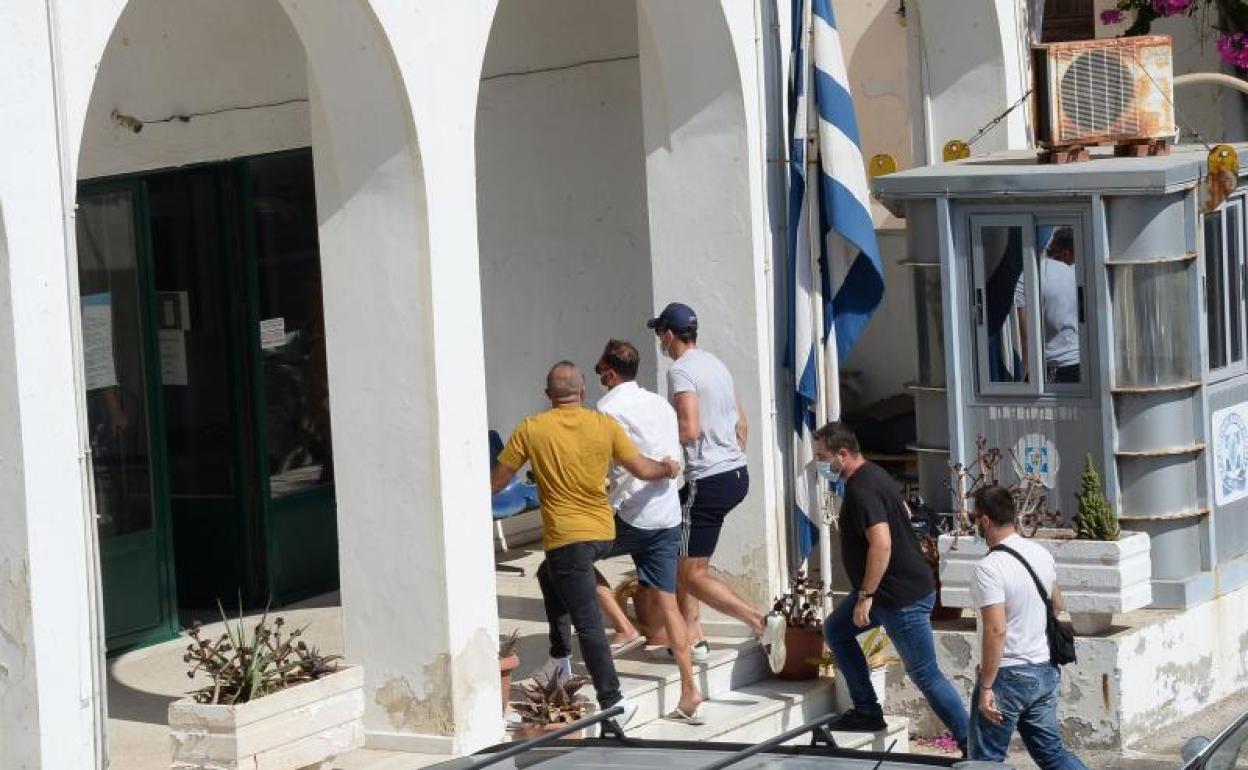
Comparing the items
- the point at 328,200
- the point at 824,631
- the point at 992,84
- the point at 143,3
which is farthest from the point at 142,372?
the point at 992,84

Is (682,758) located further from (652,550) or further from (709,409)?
(709,409)

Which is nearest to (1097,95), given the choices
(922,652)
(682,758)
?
(922,652)

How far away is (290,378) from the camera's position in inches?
470

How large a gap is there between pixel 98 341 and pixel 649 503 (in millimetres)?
3096

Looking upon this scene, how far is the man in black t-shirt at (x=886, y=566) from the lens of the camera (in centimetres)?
897

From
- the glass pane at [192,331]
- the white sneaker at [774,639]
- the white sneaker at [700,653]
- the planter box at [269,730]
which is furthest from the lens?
the glass pane at [192,331]

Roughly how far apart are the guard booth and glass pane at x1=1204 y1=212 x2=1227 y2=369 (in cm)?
1

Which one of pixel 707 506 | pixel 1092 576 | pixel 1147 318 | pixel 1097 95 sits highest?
pixel 1097 95

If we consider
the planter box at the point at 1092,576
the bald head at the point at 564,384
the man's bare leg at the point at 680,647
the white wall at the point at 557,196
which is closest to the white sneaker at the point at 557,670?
the man's bare leg at the point at 680,647

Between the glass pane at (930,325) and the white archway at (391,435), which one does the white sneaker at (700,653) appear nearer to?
the white archway at (391,435)

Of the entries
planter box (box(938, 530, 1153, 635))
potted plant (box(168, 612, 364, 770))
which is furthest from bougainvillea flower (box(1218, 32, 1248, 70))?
potted plant (box(168, 612, 364, 770))

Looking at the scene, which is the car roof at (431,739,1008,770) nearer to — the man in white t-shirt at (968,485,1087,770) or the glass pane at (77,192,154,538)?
the man in white t-shirt at (968,485,1087,770)

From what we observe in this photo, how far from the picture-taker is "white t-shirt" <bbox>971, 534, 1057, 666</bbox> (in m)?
8.28

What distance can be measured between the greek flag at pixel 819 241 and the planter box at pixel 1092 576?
0.85 m
